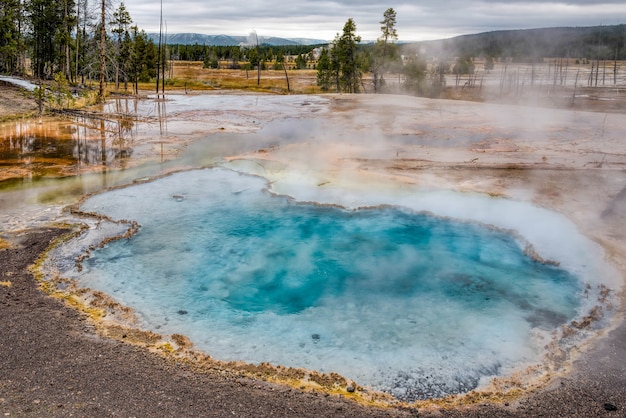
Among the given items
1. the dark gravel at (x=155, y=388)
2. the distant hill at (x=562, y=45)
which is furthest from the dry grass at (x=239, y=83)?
the dark gravel at (x=155, y=388)

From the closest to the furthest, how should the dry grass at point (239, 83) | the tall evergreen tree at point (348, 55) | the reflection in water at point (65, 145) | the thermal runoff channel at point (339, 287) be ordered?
1. the thermal runoff channel at point (339, 287)
2. the reflection in water at point (65, 145)
3. the tall evergreen tree at point (348, 55)
4. the dry grass at point (239, 83)

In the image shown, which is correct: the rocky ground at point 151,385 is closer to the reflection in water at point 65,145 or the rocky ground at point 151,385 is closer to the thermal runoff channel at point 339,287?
the thermal runoff channel at point 339,287

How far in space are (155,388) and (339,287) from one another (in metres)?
3.83

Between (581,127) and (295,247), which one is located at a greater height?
(581,127)

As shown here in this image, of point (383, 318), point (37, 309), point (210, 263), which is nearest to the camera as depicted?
point (37, 309)

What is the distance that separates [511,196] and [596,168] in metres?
4.86

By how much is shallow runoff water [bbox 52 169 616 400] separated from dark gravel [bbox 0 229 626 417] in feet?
2.19

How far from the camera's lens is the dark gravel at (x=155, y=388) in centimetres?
504

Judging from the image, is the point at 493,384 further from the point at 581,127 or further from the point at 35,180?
the point at 581,127

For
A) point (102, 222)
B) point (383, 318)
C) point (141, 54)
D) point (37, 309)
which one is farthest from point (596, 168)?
point (141, 54)

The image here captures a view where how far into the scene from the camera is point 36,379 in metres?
5.39

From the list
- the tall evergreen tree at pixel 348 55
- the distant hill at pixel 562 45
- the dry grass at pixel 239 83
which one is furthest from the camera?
the distant hill at pixel 562 45

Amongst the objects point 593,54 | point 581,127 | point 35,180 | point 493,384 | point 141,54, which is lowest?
point 493,384

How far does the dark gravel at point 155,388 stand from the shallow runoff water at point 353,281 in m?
0.67
